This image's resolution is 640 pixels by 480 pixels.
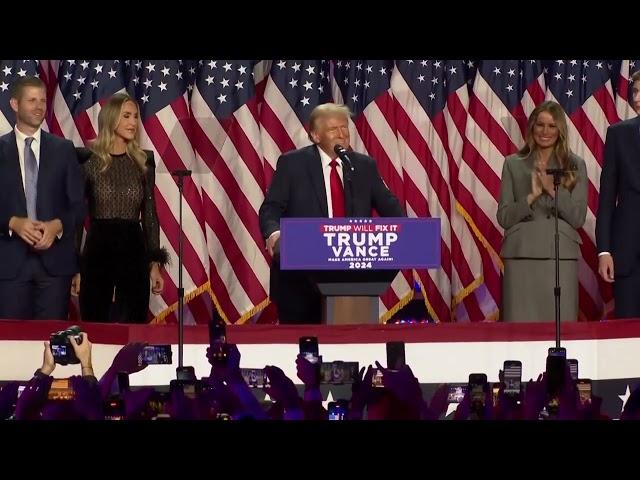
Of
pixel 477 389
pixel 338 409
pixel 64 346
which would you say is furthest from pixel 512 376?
pixel 338 409

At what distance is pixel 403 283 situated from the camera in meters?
8.26

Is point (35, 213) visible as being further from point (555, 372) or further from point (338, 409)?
point (338, 409)

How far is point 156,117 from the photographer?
26.8 feet

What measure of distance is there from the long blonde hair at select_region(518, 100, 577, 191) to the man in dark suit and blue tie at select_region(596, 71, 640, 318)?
0.31m

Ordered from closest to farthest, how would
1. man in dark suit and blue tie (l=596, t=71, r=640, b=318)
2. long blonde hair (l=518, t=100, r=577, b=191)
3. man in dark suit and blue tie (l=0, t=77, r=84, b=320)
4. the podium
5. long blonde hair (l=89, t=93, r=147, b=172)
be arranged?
the podium, man in dark suit and blue tie (l=0, t=77, r=84, b=320), long blonde hair (l=89, t=93, r=147, b=172), man in dark suit and blue tie (l=596, t=71, r=640, b=318), long blonde hair (l=518, t=100, r=577, b=191)

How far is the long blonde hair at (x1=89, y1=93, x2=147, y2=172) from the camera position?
639 centimetres

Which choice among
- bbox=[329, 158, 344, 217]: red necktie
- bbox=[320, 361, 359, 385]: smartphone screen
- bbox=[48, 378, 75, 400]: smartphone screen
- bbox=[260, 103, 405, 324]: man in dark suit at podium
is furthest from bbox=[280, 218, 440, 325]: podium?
bbox=[48, 378, 75, 400]: smartphone screen

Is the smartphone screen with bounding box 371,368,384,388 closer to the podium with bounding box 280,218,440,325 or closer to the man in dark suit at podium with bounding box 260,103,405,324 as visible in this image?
the podium with bounding box 280,218,440,325

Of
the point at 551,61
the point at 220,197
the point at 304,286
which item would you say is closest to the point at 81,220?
the point at 304,286

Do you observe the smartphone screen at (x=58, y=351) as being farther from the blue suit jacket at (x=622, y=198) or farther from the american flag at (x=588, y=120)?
the american flag at (x=588, y=120)

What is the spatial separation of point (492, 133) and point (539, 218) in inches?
47.7

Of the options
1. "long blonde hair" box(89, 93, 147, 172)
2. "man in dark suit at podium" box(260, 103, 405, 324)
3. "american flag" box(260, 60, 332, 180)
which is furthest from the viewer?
"american flag" box(260, 60, 332, 180)

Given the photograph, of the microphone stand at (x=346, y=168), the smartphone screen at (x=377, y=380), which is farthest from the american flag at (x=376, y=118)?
the smartphone screen at (x=377, y=380)

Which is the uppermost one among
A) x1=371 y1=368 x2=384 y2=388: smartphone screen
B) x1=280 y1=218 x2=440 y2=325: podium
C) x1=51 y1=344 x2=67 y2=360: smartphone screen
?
x1=280 y1=218 x2=440 y2=325: podium
